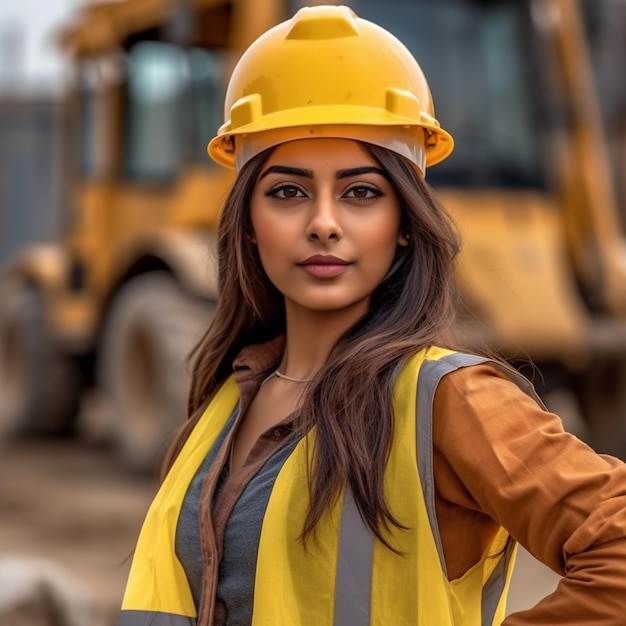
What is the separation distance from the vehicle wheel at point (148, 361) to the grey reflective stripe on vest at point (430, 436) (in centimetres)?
524

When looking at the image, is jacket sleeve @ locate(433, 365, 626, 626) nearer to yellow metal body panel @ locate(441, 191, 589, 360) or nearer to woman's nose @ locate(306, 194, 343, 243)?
woman's nose @ locate(306, 194, 343, 243)

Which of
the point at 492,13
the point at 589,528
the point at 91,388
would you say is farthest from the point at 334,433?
the point at 91,388

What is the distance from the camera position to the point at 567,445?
1658 millimetres

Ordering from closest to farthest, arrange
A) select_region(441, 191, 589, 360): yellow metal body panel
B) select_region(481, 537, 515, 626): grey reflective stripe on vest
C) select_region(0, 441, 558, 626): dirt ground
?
1. select_region(481, 537, 515, 626): grey reflective stripe on vest
2. select_region(0, 441, 558, 626): dirt ground
3. select_region(441, 191, 589, 360): yellow metal body panel

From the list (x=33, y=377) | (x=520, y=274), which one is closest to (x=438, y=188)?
(x=520, y=274)

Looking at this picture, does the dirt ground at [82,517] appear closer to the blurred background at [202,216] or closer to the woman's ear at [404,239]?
the blurred background at [202,216]

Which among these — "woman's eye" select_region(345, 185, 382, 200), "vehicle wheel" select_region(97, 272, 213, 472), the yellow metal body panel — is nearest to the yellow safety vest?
"woman's eye" select_region(345, 185, 382, 200)

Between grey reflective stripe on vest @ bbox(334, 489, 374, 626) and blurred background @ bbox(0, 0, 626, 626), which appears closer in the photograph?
grey reflective stripe on vest @ bbox(334, 489, 374, 626)

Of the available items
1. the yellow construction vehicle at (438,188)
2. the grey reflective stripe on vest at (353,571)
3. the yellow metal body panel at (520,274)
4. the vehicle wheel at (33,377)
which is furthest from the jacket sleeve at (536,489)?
the vehicle wheel at (33,377)

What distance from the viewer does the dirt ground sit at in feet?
18.9

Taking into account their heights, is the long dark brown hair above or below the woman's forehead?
→ below

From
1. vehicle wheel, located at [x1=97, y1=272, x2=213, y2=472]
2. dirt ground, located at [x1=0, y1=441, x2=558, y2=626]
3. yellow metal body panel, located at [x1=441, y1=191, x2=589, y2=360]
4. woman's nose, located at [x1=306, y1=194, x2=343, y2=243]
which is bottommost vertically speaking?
dirt ground, located at [x1=0, y1=441, x2=558, y2=626]

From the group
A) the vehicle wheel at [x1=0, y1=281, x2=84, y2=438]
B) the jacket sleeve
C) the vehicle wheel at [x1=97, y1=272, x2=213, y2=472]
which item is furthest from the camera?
the vehicle wheel at [x1=0, y1=281, x2=84, y2=438]

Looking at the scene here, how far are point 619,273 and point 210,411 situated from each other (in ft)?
18.5
